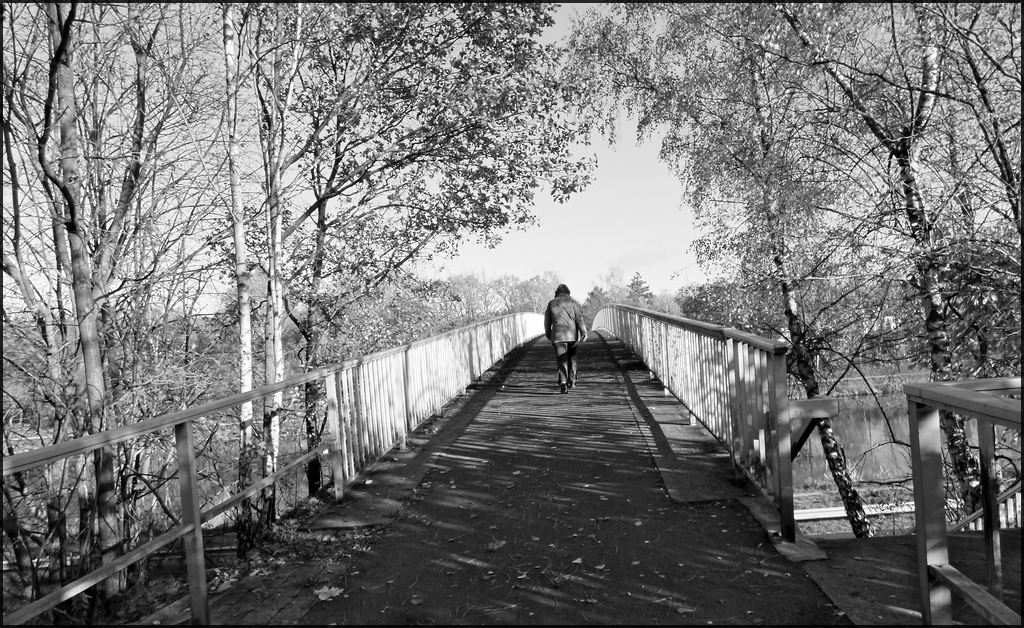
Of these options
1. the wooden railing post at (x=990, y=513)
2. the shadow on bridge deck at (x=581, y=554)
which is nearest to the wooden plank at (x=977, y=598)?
the wooden railing post at (x=990, y=513)

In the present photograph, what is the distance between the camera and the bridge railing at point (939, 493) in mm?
2701

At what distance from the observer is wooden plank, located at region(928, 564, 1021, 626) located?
8.02 ft

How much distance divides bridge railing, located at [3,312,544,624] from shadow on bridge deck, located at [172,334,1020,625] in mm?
324

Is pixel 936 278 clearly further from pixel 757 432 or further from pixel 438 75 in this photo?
pixel 438 75

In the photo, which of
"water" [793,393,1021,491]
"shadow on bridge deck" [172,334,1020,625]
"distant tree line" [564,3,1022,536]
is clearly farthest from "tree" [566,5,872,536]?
"water" [793,393,1021,491]

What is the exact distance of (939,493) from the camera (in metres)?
2.87

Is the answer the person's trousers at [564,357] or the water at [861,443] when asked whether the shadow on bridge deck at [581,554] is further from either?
the water at [861,443]

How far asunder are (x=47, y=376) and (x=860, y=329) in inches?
440

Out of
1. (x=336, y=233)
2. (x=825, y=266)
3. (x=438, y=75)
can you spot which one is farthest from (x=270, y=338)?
(x=825, y=266)

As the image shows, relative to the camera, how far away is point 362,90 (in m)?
9.70

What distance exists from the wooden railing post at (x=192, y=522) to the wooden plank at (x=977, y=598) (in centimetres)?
340

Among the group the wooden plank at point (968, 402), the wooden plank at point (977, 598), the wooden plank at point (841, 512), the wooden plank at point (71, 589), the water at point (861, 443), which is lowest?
the water at point (861, 443)

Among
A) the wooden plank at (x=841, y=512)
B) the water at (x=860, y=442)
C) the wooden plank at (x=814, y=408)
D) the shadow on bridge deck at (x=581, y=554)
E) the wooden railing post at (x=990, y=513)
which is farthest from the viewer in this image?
the water at (x=860, y=442)

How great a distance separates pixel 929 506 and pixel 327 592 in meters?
3.04
